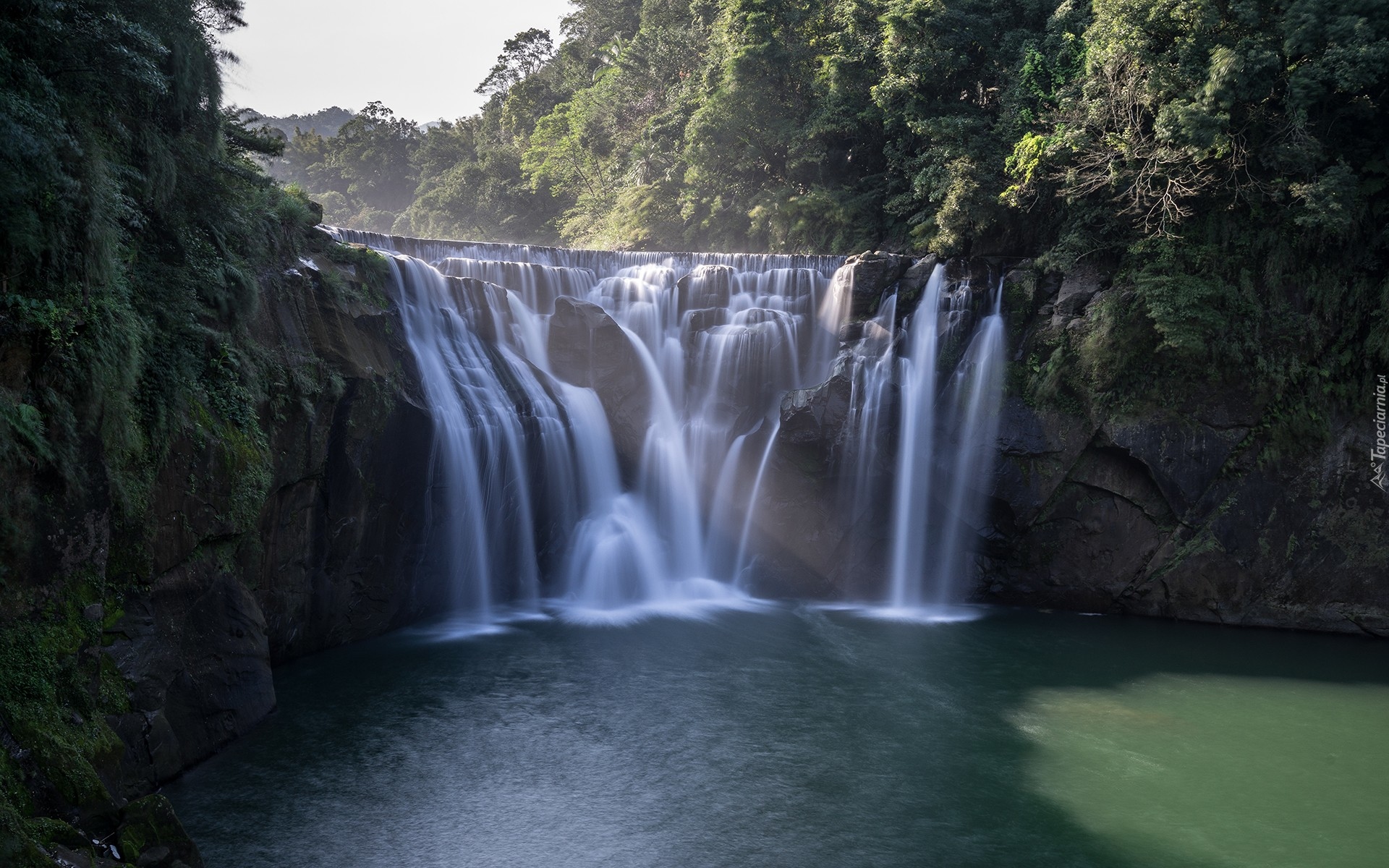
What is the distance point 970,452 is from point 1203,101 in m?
7.53

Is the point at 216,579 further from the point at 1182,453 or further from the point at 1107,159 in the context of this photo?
the point at 1107,159

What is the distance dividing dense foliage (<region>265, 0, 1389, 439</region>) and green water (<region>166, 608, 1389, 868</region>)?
18.5 feet

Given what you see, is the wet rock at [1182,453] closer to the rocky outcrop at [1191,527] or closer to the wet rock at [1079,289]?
the rocky outcrop at [1191,527]

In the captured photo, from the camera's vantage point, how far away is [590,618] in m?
16.5

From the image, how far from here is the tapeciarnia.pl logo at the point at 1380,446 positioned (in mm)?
15953

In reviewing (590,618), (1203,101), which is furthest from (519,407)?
(1203,101)

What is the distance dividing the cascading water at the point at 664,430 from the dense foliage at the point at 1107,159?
2632 millimetres

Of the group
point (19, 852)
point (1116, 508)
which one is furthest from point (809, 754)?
point (1116, 508)

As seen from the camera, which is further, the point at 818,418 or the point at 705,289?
the point at 705,289

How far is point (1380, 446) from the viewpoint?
1602 centimetres

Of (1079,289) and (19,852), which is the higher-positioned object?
(1079,289)

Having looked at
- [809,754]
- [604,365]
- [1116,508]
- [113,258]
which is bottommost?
[809,754]

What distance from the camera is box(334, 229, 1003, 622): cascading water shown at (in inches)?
664

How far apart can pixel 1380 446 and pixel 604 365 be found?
15.0 metres
